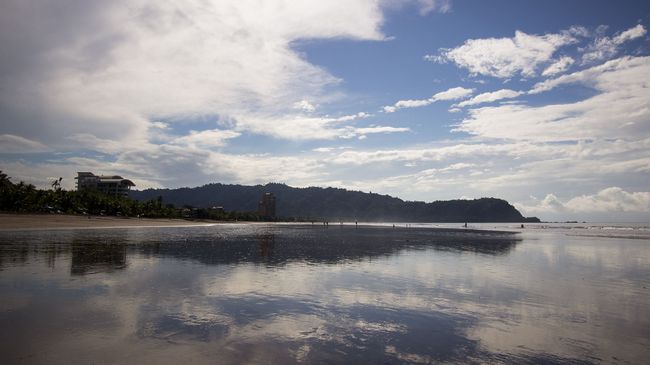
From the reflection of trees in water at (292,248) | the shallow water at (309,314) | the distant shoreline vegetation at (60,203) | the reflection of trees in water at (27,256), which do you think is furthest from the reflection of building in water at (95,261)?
the distant shoreline vegetation at (60,203)

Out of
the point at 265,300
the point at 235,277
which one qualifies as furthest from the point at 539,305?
the point at 235,277

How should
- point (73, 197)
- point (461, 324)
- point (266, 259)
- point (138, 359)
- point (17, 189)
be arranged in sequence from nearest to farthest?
point (138, 359)
point (461, 324)
point (266, 259)
point (17, 189)
point (73, 197)

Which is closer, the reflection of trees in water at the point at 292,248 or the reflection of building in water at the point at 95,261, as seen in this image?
the reflection of building in water at the point at 95,261

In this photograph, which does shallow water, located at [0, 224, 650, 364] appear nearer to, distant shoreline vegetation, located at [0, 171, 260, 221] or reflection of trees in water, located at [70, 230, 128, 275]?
reflection of trees in water, located at [70, 230, 128, 275]

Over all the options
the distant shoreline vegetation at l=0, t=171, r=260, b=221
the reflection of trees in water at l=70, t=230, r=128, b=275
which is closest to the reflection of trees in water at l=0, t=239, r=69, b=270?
the reflection of trees in water at l=70, t=230, r=128, b=275

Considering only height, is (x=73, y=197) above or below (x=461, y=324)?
above

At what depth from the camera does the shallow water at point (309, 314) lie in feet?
38.2

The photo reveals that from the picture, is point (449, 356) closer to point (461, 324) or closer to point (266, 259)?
point (461, 324)

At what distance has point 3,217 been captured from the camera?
82.2 m

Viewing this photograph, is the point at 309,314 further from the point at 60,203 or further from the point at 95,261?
the point at 60,203

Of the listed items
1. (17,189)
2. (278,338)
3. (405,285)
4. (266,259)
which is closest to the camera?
(278,338)

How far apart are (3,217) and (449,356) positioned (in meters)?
98.4

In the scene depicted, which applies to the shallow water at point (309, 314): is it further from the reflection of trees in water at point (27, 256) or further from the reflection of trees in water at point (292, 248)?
the reflection of trees in water at point (292, 248)

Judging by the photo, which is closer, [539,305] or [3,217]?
[539,305]
